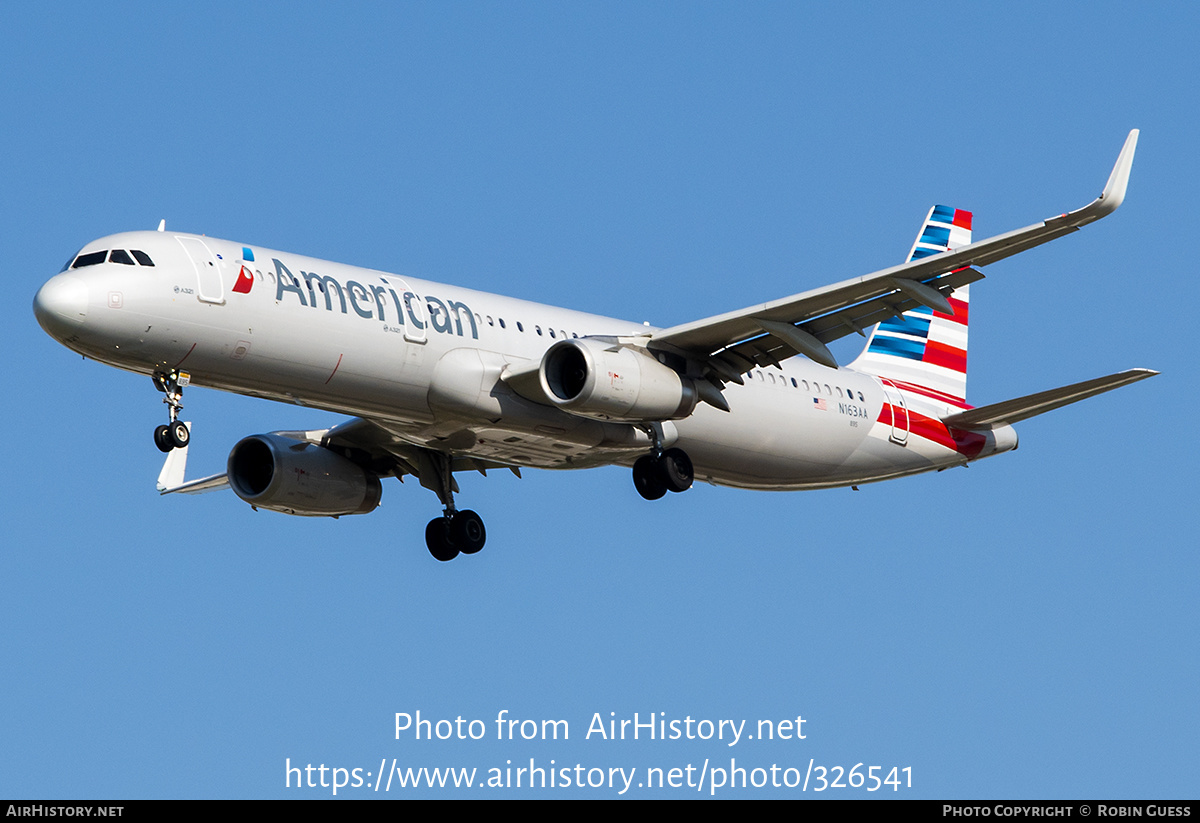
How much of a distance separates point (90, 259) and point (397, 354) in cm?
551

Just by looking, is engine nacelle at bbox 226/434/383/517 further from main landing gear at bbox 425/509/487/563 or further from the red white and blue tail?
the red white and blue tail

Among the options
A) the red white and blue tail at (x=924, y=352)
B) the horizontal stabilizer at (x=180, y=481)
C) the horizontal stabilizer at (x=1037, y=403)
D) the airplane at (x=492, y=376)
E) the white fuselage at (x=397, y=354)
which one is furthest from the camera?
the red white and blue tail at (x=924, y=352)

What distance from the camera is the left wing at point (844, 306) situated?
93.7 ft

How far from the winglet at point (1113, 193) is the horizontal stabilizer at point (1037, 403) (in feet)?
14.8

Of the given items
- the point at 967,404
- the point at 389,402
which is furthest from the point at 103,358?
the point at 967,404

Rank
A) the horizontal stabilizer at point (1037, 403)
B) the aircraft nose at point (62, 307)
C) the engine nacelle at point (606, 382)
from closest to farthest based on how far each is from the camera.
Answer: the aircraft nose at point (62, 307), the engine nacelle at point (606, 382), the horizontal stabilizer at point (1037, 403)

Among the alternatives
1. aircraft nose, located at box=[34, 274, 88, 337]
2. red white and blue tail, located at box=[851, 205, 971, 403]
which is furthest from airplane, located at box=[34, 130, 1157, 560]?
red white and blue tail, located at box=[851, 205, 971, 403]

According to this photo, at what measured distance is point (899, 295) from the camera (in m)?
31.2

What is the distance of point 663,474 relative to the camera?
33.4m

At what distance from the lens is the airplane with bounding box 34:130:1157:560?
2877 cm

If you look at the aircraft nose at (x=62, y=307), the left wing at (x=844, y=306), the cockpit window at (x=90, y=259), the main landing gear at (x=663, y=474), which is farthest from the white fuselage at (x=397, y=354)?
the left wing at (x=844, y=306)

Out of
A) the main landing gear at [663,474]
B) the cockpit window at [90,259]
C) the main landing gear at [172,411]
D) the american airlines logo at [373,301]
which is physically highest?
the american airlines logo at [373,301]

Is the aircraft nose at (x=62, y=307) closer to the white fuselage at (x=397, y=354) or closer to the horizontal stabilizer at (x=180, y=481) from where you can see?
the white fuselage at (x=397, y=354)
